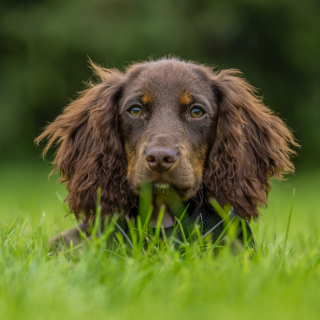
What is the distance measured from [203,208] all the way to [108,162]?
0.78 m

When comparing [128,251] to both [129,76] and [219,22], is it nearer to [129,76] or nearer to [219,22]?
[129,76]

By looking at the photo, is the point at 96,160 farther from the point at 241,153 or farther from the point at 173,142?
the point at 241,153

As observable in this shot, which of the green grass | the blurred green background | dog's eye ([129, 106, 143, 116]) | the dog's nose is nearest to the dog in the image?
dog's eye ([129, 106, 143, 116])

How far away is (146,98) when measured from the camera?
3.32 meters

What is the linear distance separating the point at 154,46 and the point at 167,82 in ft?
27.5

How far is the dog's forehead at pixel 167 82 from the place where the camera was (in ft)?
10.9

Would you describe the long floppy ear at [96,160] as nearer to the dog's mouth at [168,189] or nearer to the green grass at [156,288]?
the dog's mouth at [168,189]

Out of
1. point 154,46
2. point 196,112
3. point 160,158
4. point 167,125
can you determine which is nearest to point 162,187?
point 160,158

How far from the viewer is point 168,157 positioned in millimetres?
2902

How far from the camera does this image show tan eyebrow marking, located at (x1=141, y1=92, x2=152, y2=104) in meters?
3.32

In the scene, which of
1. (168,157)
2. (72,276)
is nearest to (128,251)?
(168,157)

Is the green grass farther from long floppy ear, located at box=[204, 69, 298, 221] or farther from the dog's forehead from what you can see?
the dog's forehead

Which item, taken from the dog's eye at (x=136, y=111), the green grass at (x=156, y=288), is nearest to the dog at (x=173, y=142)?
the dog's eye at (x=136, y=111)

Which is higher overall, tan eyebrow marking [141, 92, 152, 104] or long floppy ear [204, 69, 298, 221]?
tan eyebrow marking [141, 92, 152, 104]
